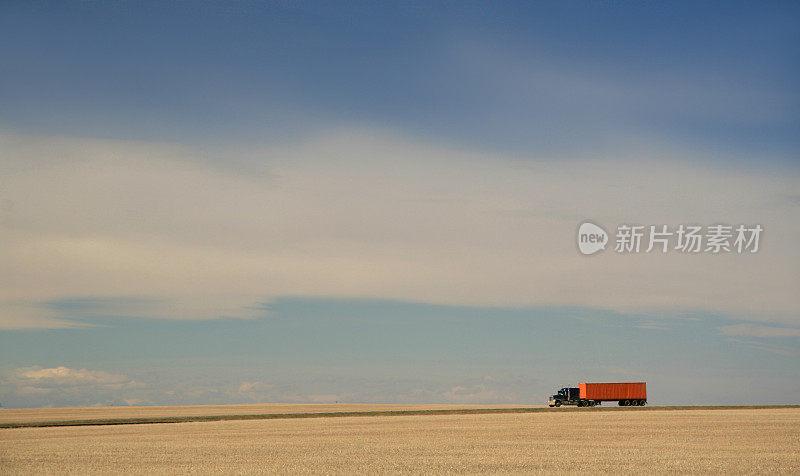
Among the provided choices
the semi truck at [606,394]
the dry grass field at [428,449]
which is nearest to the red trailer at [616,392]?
the semi truck at [606,394]

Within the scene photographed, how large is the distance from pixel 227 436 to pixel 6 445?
1473 centimetres

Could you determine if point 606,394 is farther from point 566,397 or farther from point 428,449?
point 428,449

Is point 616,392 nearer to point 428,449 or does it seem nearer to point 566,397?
point 566,397

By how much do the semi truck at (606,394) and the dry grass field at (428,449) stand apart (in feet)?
150

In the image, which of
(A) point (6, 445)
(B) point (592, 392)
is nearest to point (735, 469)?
(A) point (6, 445)

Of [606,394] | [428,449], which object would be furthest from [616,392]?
[428,449]

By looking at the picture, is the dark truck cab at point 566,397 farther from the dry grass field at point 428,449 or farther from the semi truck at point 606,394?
the dry grass field at point 428,449

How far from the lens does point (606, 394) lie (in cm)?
11494

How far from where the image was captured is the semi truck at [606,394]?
11469 cm

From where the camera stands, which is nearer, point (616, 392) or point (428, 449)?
point (428, 449)

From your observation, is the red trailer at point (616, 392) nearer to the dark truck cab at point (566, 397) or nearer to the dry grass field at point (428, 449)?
the dark truck cab at point (566, 397)

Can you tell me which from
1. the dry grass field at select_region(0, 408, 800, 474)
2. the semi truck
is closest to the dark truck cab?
the semi truck

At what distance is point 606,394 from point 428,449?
74452 mm

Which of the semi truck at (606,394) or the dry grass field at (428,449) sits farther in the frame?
the semi truck at (606,394)
